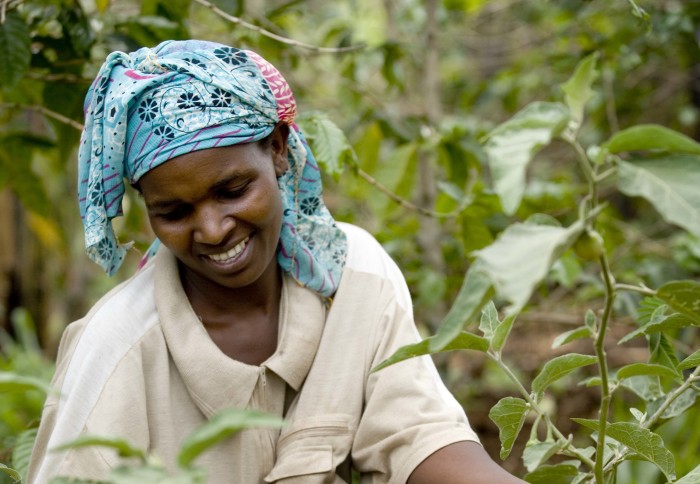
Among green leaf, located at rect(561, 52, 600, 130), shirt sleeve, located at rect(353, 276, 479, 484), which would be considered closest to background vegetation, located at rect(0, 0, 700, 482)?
green leaf, located at rect(561, 52, 600, 130)

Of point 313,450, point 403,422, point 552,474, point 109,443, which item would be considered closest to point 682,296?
point 552,474

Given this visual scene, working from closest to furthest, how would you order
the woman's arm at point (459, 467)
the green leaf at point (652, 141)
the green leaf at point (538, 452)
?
the green leaf at point (652, 141)
the green leaf at point (538, 452)
the woman's arm at point (459, 467)

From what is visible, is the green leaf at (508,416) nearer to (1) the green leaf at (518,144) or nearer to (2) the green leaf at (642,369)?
(2) the green leaf at (642,369)

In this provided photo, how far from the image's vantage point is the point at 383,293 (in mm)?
1858

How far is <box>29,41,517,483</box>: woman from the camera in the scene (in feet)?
5.12

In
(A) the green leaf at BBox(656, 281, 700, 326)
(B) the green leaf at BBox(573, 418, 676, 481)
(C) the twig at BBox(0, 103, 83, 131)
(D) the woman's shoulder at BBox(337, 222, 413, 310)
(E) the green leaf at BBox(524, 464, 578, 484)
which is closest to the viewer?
(A) the green leaf at BBox(656, 281, 700, 326)

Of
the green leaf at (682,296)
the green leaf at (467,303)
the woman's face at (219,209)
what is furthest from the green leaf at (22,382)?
the woman's face at (219,209)

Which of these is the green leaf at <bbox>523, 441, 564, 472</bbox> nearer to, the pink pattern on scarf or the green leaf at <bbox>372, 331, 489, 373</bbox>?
the green leaf at <bbox>372, 331, 489, 373</bbox>

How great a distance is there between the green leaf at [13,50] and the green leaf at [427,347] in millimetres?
1157

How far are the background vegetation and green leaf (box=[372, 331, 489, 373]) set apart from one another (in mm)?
39

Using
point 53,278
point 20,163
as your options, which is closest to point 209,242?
point 20,163

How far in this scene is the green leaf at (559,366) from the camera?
4.05 ft

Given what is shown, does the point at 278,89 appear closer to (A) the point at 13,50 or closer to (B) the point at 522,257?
(A) the point at 13,50

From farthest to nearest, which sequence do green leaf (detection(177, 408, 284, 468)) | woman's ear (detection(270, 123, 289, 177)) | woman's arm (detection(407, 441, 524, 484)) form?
woman's ear (detection(270, 123, 289, 177)) < woman's arm (detection(407, 441, 524, 484)) < green leaf (detection(177, 408, 284, 468))
